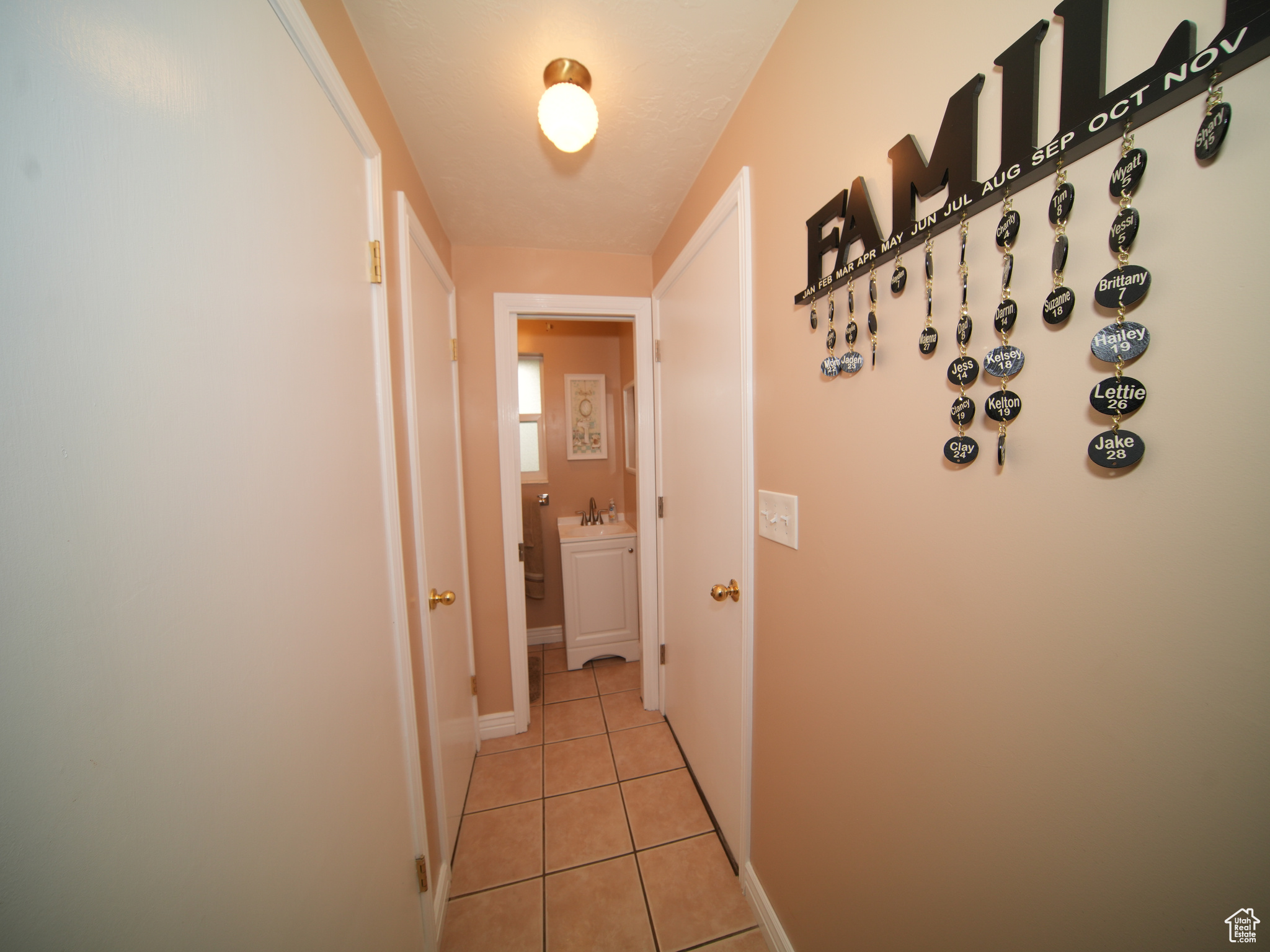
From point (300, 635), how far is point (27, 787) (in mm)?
326

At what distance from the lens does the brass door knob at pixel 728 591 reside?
1219mm

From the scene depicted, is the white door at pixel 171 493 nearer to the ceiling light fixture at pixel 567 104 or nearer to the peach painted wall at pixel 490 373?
the ceiling light fixture at pixel 567 104

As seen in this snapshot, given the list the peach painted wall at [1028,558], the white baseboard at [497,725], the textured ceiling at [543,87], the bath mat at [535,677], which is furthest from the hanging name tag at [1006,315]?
the bath mat at [535,677]

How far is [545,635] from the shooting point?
2.88 metres

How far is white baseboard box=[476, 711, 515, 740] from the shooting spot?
1.95 m

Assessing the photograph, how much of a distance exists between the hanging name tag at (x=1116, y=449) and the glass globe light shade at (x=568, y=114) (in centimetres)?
117

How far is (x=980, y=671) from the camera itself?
58 cm

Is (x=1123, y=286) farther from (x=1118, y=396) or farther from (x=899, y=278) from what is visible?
(x=899, y=278)

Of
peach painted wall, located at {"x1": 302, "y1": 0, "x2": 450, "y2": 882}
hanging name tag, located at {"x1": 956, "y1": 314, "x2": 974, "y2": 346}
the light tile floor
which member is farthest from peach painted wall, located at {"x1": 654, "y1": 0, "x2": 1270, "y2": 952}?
peach painted wall, located at {"x1": 302, "y1": 0, "x2": 450, "y2": 882}

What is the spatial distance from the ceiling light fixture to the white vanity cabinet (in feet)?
6.38

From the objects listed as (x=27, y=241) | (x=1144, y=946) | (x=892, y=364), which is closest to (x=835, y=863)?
(x=1144, y=946)

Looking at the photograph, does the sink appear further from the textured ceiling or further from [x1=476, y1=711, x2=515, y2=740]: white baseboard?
the textured ceiling

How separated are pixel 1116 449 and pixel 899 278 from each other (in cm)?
40

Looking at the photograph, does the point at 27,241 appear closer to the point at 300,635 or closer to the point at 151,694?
the point at 151,694
